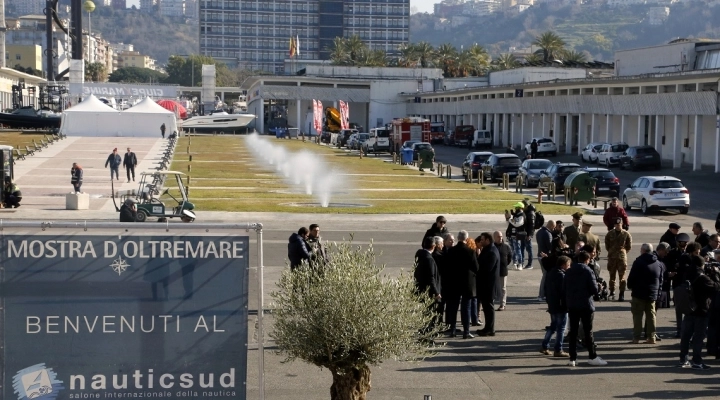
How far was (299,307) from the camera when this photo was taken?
950 centimetres

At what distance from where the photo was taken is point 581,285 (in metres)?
13.5

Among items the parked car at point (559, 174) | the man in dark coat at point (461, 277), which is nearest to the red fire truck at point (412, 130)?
the parked car at point (559, 174)

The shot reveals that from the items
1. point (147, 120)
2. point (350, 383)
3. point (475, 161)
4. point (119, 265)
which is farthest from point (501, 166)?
point (147, 120)

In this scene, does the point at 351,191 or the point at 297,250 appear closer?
the point at 297,250

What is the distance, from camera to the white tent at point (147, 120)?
84812 millimetres

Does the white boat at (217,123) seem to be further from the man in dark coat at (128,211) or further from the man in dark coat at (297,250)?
the man in dark coat at (297,250)

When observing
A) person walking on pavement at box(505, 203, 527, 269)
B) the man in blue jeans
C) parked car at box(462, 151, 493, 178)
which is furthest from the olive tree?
parked car at box(462, 151, 493, 178)

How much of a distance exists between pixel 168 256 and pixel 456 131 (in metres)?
79.5

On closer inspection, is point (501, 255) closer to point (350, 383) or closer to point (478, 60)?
point (350, 383)

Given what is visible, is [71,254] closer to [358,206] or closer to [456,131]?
[358,206]

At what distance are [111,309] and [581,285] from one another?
7374 millimetres

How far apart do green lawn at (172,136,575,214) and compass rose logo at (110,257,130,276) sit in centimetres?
2617

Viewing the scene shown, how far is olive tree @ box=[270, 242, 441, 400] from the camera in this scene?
30.4 ft

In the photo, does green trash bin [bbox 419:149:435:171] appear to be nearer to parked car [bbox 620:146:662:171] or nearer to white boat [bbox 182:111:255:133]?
parked car [bbox 620:146:662:171]
